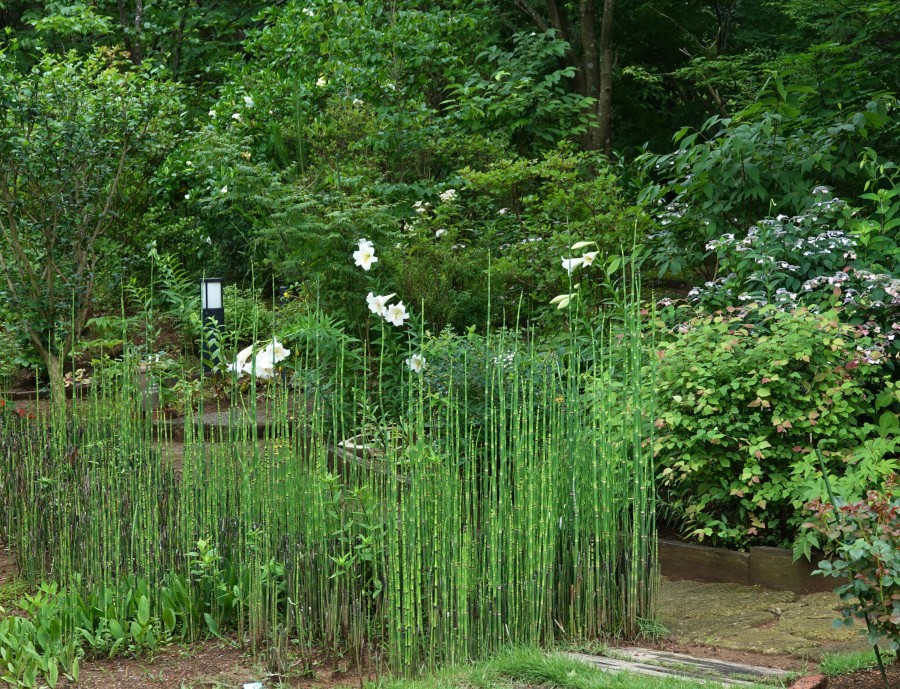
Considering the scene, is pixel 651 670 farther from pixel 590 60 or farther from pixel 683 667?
pixel 590 60

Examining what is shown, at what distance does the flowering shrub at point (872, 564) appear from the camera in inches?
95.6

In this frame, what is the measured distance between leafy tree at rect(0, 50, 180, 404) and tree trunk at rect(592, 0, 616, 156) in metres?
4.33

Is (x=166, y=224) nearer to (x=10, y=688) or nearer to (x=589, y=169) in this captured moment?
(x=589, y=169)

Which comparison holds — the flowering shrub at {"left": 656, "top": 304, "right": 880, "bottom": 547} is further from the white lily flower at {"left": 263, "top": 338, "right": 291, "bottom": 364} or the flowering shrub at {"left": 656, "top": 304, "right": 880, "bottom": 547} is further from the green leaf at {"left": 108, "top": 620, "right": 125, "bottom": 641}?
the green leaf at {"left": 108, "top": 620, "right": 125, "bottom": 641}

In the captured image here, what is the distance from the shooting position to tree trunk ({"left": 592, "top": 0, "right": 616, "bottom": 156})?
31.6ft

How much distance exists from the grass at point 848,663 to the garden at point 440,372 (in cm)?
1

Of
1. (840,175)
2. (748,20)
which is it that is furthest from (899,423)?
(748,20)

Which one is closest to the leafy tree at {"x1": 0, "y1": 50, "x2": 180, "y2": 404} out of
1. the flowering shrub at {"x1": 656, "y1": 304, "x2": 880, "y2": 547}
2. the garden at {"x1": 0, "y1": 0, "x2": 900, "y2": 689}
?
the garden at {"x1": 0, "y1": 0, "x2": 900, "y2": 689}

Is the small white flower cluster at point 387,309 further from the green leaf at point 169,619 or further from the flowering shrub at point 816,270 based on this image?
the green leaf at point 169,619

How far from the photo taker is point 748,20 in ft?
35.7

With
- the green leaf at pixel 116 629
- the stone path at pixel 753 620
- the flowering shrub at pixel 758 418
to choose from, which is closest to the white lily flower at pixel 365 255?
the flowering shrub at pixel 758 418

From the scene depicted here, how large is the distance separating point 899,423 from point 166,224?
6719mm

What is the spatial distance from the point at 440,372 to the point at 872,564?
2959 millimetres

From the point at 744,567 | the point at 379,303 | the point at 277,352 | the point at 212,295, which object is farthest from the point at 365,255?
the point at 744,567
